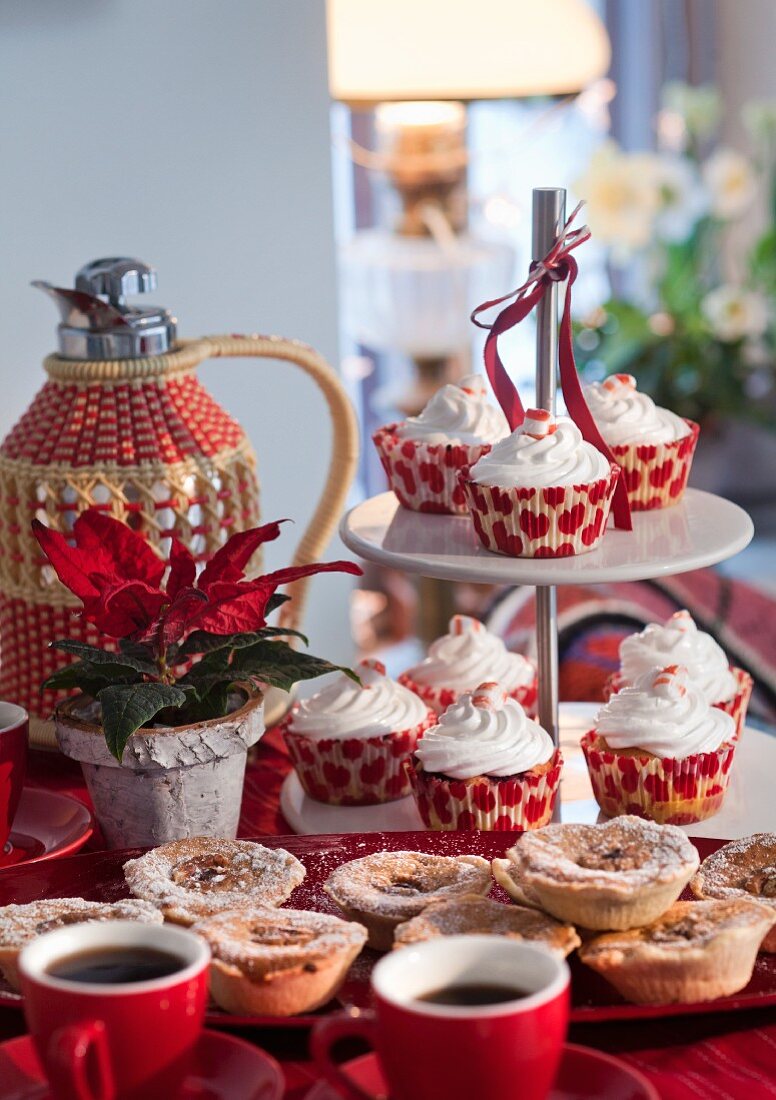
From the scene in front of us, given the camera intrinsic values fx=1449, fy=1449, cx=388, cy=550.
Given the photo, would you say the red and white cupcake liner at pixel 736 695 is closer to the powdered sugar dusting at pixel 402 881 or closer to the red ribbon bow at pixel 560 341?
the red ribbon bow at pixel 560 341

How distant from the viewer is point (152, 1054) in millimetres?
682

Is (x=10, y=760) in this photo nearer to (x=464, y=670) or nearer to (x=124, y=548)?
(x=124, y=548)

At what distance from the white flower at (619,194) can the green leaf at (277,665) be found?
2359 millimetres

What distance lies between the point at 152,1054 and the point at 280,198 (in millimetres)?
1146

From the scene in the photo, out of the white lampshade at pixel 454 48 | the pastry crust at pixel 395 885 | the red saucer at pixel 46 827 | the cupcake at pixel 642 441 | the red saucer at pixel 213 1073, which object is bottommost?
the red saucer at pixel 46 827

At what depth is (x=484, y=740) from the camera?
43.3 inches

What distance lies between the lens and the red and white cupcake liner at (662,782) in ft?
3.68

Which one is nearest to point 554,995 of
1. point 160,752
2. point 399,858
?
point 399,858

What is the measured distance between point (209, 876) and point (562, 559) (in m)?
0.35

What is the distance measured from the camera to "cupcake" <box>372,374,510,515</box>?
A: 121 cm

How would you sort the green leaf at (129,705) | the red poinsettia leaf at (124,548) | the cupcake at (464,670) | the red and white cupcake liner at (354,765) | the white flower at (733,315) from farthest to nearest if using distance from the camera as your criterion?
the white flower at (733,315) < the cupcake at (464,670) < the red and white cupcake liner at (354,765) < the red poinsettia leaf at (124,548) < the green leaf at (129,705)

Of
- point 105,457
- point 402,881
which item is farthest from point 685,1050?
point 105,457

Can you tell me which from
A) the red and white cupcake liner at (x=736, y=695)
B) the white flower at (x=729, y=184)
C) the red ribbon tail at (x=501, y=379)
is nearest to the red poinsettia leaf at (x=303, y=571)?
the red ribbon tail at (x=501, y=379)

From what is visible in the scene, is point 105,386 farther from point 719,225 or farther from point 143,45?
point 719,225
